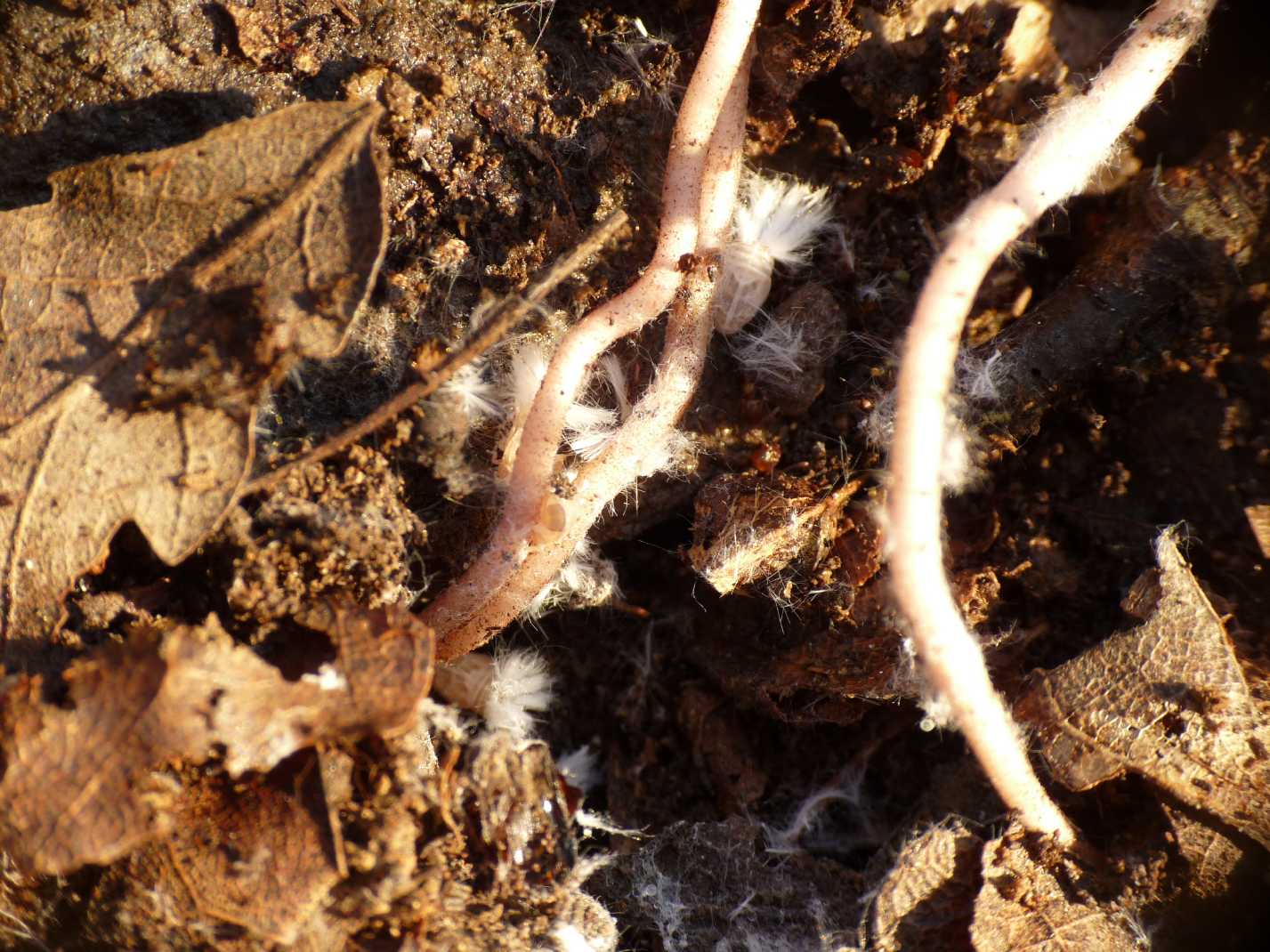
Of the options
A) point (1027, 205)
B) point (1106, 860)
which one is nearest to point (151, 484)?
point (1027, 205)

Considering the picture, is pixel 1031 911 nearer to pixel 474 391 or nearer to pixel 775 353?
pixel 775 353

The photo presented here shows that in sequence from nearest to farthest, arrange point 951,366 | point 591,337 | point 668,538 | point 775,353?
point 951,366
point 591,337
point 775,353
point 668,538

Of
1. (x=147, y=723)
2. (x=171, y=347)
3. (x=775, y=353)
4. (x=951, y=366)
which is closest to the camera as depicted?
(x=147, y=723)

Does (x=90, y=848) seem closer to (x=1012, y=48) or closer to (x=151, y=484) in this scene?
(x=151, y=484)

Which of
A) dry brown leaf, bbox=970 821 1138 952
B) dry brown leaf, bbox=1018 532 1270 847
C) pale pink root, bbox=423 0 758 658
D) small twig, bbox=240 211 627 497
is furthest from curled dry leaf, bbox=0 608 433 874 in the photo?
dry brown leaf, bbox=1018 532 1270 847

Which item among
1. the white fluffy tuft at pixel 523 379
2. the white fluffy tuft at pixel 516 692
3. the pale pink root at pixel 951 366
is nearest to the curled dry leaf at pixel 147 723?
the white fluffy tuft at pixel 516 692

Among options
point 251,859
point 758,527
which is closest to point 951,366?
point 758,527
